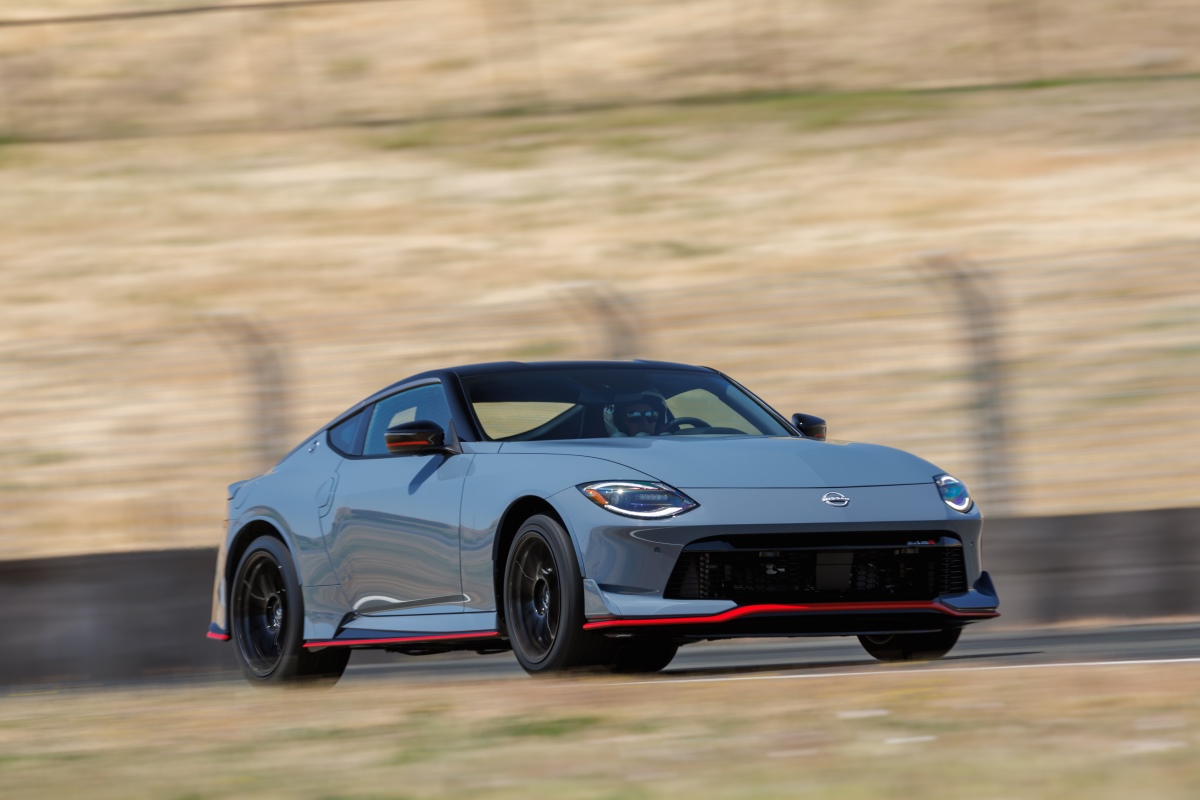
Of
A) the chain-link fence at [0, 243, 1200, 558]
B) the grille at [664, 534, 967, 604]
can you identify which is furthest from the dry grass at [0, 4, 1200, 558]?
the grille at [664, 534, 967, 604]

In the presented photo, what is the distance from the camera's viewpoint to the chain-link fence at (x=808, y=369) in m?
11.6

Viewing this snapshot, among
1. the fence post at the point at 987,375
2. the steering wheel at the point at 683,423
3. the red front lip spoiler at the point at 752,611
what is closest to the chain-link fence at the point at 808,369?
the fence post at the point at 987,375

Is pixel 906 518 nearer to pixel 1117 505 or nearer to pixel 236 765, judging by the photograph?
pixel 236 765

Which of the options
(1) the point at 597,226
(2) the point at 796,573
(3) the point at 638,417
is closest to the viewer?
(2) the point at 796,573

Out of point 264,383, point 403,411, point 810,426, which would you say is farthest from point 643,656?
point 264,383

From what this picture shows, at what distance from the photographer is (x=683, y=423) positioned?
8.77 meters

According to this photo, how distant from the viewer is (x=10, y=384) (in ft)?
44.8

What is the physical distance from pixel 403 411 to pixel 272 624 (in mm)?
1270

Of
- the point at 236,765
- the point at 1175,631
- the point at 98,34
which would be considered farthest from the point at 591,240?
the point at 236,765

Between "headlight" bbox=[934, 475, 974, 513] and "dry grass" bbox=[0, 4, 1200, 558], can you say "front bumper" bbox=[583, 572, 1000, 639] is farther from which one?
"dry grass" bbox=[0, 4, 1200, 558]

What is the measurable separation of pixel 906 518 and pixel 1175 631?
2914 millimetres

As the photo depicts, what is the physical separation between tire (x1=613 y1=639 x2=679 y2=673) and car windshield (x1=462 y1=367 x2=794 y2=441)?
94cm

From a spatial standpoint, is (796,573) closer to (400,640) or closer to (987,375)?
(400,640)

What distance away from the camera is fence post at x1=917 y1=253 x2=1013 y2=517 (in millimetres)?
11539
